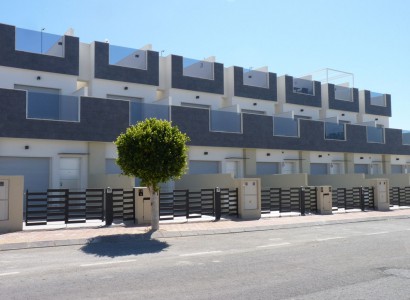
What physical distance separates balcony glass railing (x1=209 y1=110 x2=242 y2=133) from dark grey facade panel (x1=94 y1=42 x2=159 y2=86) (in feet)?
13.2

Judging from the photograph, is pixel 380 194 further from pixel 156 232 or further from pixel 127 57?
pixel 127 57

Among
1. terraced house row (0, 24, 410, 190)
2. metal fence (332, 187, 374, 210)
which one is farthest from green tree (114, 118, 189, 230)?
metal fence (332, 187, 374, 210)

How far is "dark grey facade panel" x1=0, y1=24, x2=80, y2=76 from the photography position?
21078 millimetres

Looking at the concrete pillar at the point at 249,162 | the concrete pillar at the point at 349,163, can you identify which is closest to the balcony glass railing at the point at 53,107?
the concrete pillar at the point at 249,162

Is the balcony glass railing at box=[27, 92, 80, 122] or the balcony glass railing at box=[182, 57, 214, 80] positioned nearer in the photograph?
the balcony glass railing at box=[27, 92, 80, 122]

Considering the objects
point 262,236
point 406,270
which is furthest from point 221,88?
point 406,270

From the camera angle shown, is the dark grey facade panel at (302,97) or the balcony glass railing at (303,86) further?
the balcony glass railing at (303,86)

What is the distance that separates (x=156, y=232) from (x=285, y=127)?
1697 cm

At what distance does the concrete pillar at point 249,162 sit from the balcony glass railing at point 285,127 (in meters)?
2.12

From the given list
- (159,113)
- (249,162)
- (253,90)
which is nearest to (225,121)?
(249,162)

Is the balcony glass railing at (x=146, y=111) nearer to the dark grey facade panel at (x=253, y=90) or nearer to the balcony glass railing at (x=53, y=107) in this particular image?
the balcony glass railing at (x=53, y=107)

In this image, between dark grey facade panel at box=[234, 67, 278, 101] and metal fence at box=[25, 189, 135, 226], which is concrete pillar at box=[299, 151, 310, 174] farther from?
metal fence at box=[25, 189, 135, 226]

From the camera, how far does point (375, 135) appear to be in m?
36.4

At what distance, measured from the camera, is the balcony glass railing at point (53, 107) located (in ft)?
67.4
